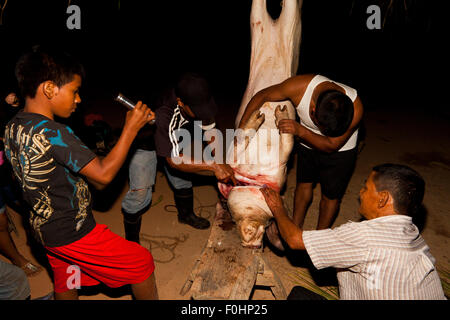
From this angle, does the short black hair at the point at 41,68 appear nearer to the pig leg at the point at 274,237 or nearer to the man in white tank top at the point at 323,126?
the man in white tank top at the point at 323,126

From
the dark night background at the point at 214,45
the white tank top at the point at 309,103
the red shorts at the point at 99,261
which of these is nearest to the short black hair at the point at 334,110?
the white tank top at the point at 309,103

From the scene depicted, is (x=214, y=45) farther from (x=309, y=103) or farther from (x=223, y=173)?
(x=223, y=173)

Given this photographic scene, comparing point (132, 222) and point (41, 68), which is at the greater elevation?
point (41, 68)

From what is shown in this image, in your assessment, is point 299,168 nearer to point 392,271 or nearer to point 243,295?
point 243,295

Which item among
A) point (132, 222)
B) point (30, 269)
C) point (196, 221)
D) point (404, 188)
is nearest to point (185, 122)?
point (132, 222)

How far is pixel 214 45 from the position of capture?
12.9 metres

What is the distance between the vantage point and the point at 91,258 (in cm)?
172

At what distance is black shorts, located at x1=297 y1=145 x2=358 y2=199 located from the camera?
2590 millimetres

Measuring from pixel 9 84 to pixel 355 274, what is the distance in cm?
250

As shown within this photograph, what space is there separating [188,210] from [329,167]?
5.01 ft

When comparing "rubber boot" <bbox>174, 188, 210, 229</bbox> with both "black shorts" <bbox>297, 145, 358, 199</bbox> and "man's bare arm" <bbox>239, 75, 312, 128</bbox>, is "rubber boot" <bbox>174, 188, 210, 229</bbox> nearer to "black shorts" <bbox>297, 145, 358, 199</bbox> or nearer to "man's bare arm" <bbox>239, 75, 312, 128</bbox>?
"man's bare arm" <bbox>239, 75, 312, 128</bbox>

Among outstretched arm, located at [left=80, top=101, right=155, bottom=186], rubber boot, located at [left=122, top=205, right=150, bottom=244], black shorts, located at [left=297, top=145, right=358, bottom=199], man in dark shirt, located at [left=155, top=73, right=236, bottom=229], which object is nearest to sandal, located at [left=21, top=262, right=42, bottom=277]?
rubber boot, located at [left=122, top=205, right=150, bottom=244]

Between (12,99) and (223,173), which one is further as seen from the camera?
(223,173)

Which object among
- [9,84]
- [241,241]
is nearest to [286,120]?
[241,241]
